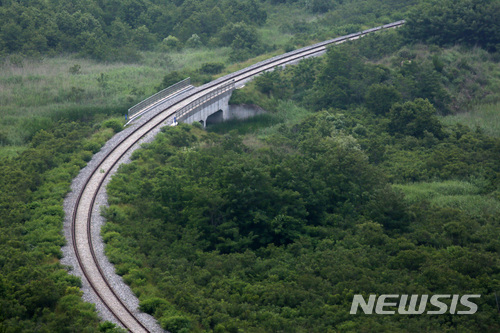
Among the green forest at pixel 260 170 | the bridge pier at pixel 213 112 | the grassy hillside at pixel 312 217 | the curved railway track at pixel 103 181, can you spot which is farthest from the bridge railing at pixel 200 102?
the green forest at pixel 260 170

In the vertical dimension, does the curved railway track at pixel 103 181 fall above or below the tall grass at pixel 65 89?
below

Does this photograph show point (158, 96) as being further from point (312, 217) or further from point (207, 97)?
point (312, 217)

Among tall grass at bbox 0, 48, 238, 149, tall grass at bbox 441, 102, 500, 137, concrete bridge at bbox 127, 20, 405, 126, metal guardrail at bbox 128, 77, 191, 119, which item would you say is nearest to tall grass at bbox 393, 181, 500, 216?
tall grass at bbox 441, 102, 500, 137

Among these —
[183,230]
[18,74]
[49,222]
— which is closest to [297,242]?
[183,230]

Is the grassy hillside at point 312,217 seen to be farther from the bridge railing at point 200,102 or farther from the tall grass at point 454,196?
the bridge railing at point 200,102

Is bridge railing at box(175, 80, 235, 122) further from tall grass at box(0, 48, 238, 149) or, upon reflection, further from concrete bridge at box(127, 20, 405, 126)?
tall grass at box(0, 48, 238, 149)

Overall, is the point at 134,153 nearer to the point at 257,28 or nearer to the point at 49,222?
the point at 49,222
